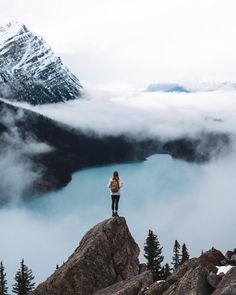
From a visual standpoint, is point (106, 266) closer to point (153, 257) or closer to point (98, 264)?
point (98, 264)

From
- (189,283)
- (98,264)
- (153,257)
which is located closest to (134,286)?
(189,283)

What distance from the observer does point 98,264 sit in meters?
38.1

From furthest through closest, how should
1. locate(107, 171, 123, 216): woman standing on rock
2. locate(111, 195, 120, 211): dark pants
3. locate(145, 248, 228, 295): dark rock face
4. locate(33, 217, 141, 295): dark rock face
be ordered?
locate(111, 195, 120, 211): dark pants
locate(107, 171, 123, 216): woman standing on rock
locate(33, 217, 141, 295): dark rock face
locate(145, 248, 228, 295): dark rock face

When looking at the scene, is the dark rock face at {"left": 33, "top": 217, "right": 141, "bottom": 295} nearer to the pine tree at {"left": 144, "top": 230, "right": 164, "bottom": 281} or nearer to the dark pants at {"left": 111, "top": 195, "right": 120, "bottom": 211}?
the dark pants at {"left": 111, "top": 195, "right": 120, "bottom": 211}

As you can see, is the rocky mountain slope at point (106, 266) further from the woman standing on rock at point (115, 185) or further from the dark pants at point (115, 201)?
the woman standing on rock at point (115, 185)

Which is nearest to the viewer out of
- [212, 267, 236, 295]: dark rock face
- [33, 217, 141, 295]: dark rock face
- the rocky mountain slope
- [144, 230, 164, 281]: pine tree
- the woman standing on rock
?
[212, 267, 236, 295]: dark rock face

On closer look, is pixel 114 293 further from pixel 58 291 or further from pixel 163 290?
pixel 58 291

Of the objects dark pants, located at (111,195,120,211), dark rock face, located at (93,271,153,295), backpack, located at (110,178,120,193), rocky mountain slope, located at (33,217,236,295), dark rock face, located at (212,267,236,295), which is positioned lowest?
dark rock face, located at (212,267,236,295)

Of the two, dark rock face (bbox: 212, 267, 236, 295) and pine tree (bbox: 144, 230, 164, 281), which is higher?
pine tree (bbox: 144, 230, 164, 281)

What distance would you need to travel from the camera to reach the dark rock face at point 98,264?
123 feet

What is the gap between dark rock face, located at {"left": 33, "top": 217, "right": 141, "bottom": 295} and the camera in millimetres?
37406

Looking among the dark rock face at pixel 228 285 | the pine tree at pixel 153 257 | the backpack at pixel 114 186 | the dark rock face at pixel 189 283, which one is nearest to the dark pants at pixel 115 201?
the backpack at pixel 114 186

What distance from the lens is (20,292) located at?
84.8 metres

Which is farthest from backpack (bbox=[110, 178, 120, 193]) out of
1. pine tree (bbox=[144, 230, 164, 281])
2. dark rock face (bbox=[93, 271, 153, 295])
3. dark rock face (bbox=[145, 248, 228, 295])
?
pine tree (bbox=[144, 230, 164, 281])
